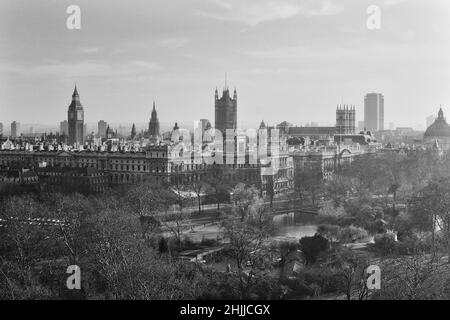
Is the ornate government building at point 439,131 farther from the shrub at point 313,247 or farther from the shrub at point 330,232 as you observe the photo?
the shrub at point 313,247

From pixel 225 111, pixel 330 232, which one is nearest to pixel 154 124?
pixel 225 111

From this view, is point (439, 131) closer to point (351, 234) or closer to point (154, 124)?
point (154, 124)

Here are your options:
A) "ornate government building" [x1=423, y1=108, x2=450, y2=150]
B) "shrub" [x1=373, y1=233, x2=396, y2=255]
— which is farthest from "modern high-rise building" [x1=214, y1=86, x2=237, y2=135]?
"shrub" [x1=373, y1=233, x2=396, y2=255]

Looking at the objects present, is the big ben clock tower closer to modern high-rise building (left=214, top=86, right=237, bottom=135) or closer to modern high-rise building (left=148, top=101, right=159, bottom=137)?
modern high-rise building (left=148, top=101, right=159, bottom=137)

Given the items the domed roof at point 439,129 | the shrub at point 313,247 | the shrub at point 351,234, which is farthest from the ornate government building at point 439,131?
the shrub at point 313,247

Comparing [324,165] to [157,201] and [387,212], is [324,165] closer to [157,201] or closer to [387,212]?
[387,212]
